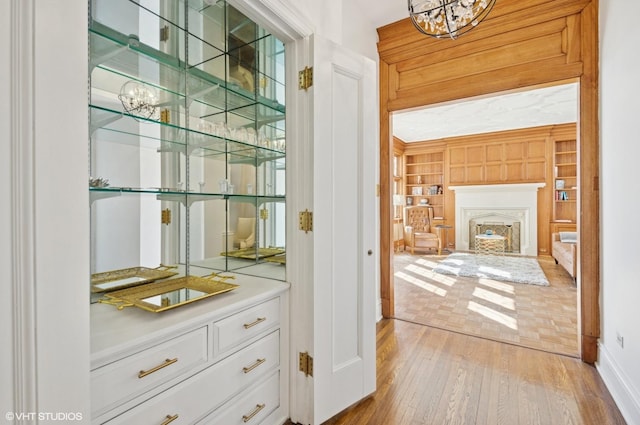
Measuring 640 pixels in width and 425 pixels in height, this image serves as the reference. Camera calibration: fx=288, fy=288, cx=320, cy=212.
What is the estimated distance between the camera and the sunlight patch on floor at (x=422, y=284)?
163 inches

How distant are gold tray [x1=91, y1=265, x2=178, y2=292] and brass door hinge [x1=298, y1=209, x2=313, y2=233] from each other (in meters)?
0.80

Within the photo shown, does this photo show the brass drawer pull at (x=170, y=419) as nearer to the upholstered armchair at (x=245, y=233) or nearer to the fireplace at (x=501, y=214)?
the upholstered armchair at (x=245, y=233)

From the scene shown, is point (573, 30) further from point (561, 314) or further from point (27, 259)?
point (27, 259)

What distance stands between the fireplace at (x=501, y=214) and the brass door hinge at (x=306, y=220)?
7.58 metres

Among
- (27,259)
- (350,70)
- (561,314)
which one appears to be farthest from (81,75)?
(561,314)

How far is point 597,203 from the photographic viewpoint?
2.23 metres

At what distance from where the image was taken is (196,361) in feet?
3.83

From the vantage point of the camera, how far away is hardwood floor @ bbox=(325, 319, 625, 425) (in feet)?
5.61

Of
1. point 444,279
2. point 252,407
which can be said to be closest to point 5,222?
point 252,407

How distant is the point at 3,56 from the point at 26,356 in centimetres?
68

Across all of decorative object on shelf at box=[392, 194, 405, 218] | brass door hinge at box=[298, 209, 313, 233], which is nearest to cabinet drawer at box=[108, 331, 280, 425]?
brass door hinge at box=[298, 209, 313, 233]

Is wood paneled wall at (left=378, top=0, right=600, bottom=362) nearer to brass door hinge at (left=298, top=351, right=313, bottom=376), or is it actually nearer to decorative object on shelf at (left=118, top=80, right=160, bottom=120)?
brass door hinge at (left=298, top=351, right=313, bottom=376)

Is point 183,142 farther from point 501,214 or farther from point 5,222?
point 501,214

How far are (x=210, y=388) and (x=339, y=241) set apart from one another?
37.9 inches
